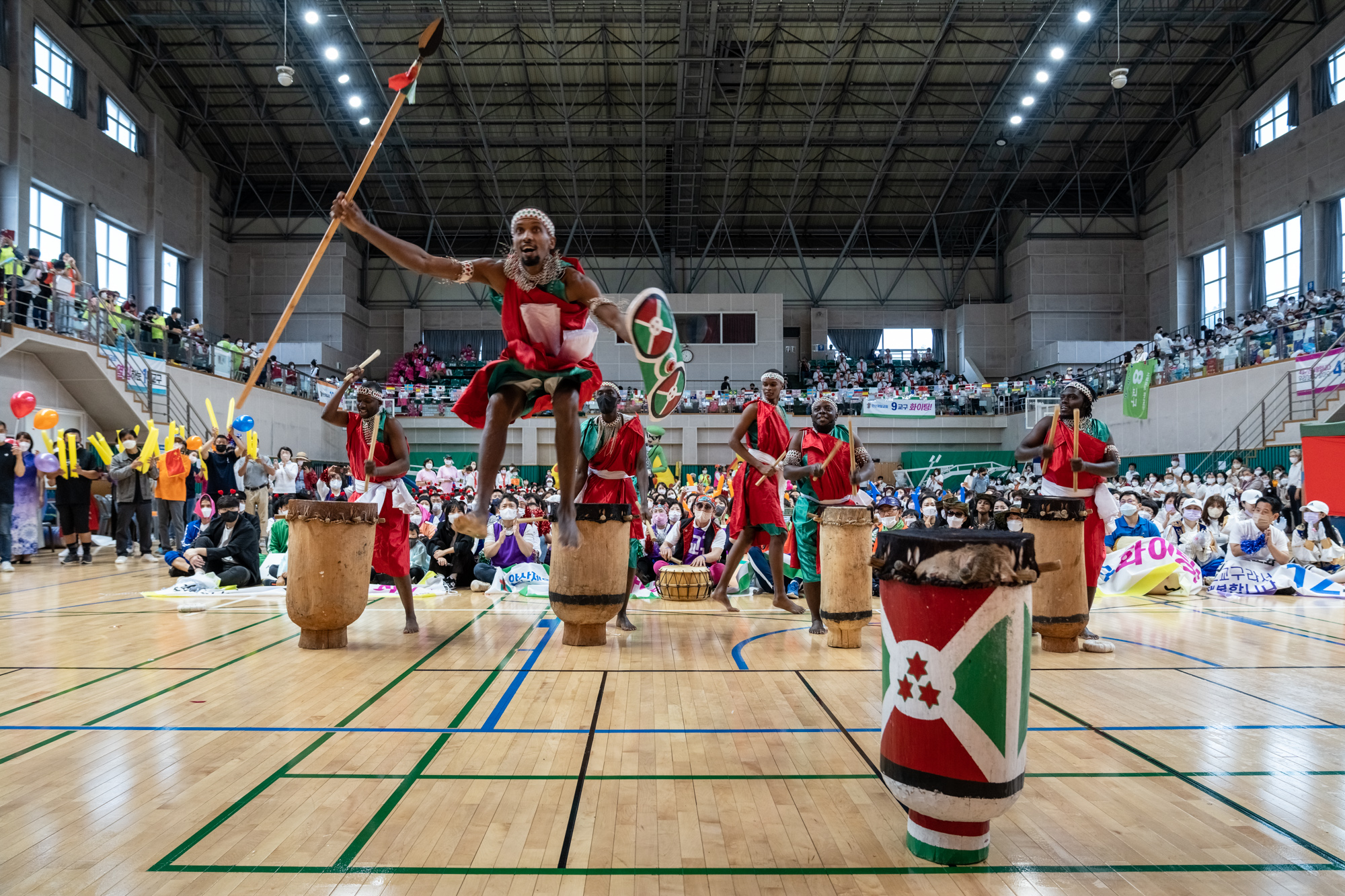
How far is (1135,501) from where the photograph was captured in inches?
454

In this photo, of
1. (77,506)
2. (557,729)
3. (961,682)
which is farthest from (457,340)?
(961,682)

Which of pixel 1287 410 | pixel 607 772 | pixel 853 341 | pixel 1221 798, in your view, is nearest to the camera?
→ pixel 1221 798

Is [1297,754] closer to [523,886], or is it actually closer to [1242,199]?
[523,886]

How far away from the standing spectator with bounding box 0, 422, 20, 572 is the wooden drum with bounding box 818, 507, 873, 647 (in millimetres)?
11678

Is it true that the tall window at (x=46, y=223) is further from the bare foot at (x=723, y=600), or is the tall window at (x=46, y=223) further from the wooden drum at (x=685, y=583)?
the bare foot at (x=723, y=600)

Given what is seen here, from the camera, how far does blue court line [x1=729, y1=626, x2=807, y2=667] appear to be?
642 centimetres

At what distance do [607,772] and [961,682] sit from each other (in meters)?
1.80

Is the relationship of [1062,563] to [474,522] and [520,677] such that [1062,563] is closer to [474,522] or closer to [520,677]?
[520,677]

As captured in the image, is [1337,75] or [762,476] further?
[1337,75]

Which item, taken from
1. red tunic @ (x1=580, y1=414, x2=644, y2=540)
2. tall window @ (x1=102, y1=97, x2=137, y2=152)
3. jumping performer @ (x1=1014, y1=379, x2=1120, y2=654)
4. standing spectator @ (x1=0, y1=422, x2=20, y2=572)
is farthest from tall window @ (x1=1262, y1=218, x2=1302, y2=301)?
tall window @ (x1=102, y1=97, x2=137, y2=152)

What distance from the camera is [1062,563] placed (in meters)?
6.44

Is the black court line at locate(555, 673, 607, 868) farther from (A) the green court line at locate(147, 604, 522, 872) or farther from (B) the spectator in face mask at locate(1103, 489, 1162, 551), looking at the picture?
(B) the spectator in face mask at locate(1103, 489, 1162, 551)

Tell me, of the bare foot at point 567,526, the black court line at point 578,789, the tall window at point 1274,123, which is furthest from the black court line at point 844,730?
the tall window at point 1274,123

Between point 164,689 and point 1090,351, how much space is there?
109 feet
